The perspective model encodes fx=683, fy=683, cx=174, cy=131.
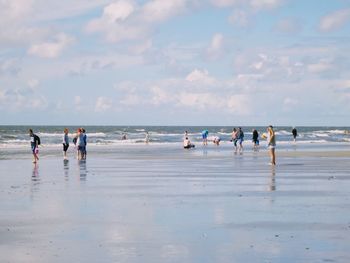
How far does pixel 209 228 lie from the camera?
40.9 feet

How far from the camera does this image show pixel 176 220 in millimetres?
13445

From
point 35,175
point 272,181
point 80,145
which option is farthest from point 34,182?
point 80,145

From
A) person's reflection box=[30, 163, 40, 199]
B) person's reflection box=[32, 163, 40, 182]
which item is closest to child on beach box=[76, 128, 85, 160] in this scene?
person's reflection box=[32, 163, 40, 182]

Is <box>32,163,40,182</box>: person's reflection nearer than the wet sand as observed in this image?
No

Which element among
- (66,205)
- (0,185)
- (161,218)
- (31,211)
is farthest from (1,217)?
(0,185)

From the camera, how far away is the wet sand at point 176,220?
1027 centimetres

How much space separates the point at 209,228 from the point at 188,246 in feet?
5.80

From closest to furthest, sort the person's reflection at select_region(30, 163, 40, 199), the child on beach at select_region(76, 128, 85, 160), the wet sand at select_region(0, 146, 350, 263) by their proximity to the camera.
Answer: the wet sand at select_region(0, 146, 350, 263) < the person's reflection at select_region(30, 163, 40, 199) < the child on beach at select_region(76, 128, 85, 160)

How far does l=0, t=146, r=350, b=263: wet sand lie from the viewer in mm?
10273

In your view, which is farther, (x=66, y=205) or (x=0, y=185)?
(x=0, y=185)

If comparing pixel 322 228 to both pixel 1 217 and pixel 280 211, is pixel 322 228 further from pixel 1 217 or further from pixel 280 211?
pixel 1 217

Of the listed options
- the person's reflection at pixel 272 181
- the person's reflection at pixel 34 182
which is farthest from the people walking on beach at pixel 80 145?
the person's reflection at pixel 272 181

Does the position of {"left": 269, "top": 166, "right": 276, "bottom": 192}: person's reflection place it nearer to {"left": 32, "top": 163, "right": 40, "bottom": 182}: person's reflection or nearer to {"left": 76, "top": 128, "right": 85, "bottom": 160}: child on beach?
{"left": 32, "top": 163, "right": 40, "bottom": 182}: person's reflection

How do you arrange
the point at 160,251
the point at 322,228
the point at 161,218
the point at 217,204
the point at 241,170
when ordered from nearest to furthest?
the point at 160,251, the point at 322,228, the point at 161,218, the point at 217,204, the point at 241,170
